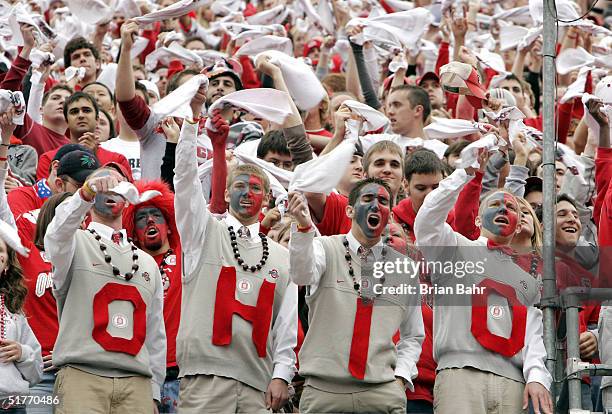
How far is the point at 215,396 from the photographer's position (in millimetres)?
7516

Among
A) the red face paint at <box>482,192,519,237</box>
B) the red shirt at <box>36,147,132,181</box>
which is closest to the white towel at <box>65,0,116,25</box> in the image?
the red shirt at <box>36,147,132,181</box>

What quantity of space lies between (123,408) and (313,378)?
3.40ft

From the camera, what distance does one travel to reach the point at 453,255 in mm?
7910

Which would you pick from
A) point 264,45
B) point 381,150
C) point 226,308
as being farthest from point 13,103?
point 264,45

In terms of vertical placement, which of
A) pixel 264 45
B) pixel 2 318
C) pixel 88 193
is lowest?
pixel 2 318

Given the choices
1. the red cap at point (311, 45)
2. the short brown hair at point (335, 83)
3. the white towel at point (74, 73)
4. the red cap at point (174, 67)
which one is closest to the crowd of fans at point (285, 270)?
the white towel at point (74, 73)

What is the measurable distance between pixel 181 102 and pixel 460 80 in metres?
1.74

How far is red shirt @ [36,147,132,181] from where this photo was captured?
9.41 metres

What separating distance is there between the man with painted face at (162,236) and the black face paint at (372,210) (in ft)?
3.97

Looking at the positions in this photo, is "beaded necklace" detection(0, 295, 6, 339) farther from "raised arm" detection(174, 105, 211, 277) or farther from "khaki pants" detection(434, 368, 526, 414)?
"khaki pants" detection(434, 368, 526, 414)

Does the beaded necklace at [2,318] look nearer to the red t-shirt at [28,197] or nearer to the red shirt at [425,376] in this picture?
the red t-shirt at [28,197]

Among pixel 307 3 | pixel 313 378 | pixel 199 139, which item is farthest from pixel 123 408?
pixel 307 3

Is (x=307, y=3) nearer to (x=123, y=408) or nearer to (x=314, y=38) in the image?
(x=314, y=38)

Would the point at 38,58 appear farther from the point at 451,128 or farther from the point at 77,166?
the point at 451,128
